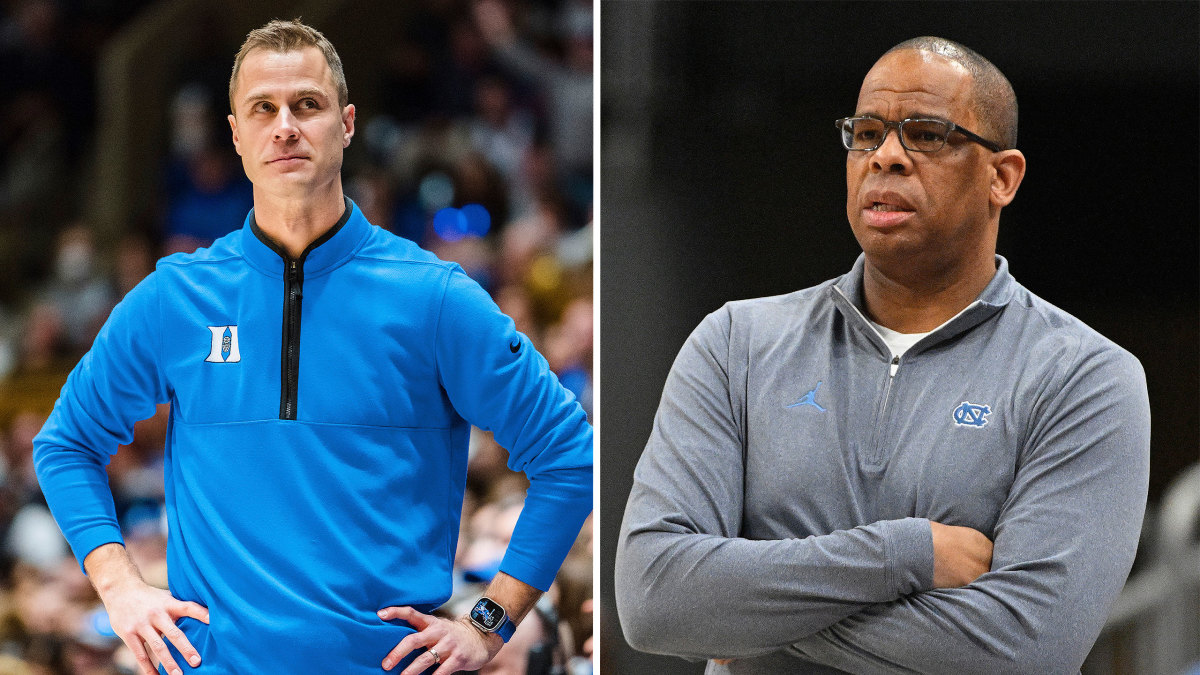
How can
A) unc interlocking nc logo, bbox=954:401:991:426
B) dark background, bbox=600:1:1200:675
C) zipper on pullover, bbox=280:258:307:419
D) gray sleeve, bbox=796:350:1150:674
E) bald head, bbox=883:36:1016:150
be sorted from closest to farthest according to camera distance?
gray sleeve, bbox=796:350:1150:674 → unc interlocking nc logo, bbox=954:401:991:426 → bald head, bbox=883:36:1016:150 → zipper on pullover, bbox=280:258:307:419 → dark background, bbox=600:1:1200:675

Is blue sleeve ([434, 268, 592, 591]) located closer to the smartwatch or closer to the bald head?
the smartwatch

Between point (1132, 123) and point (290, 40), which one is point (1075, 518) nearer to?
point (1132, 123)

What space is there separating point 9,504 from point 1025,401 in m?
3.16

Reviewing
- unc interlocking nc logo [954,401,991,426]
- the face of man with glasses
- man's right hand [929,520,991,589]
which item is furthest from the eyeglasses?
man's right hand [929,520,991,589]

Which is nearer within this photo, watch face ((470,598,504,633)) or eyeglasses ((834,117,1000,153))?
eyeglasses ((834,117,1000,153))

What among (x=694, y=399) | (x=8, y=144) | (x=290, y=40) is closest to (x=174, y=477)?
(x=290, y=40)

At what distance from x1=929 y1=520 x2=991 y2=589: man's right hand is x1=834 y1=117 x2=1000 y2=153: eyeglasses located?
2.11ft

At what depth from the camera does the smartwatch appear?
2377 mm

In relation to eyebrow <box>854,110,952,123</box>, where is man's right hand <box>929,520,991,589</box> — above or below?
below

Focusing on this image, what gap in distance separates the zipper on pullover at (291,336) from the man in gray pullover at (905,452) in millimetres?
656

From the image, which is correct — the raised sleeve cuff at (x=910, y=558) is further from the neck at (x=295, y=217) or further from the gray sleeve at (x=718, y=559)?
the neck at (x=295, y=217)

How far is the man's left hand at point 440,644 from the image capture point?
2281mm

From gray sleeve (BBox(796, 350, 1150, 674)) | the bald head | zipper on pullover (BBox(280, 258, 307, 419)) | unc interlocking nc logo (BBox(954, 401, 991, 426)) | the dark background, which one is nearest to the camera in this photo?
gray sleeve (BBox(796, 350, 1150, 674))

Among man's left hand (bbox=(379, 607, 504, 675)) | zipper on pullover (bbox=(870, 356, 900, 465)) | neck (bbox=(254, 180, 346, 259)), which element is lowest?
man's left hand (bbox=(379, 607, 504, 675))
